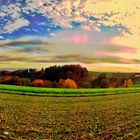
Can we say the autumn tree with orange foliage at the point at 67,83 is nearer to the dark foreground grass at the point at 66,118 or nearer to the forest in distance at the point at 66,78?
the forest in distance at the point at 66,78

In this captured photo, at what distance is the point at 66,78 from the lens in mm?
7684

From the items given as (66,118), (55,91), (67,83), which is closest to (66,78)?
(67,83)

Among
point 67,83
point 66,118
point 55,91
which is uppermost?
point 67,83

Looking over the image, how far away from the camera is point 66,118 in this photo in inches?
299

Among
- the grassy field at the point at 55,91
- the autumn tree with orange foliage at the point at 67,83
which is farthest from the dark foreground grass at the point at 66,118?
the autumn tree with orange foliage at the point at 67,83

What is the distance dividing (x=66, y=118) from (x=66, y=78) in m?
0.62

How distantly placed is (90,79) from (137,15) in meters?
1.30

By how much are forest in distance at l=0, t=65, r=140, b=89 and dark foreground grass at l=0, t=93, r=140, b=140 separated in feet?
0.75

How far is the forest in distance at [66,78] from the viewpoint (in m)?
7.53

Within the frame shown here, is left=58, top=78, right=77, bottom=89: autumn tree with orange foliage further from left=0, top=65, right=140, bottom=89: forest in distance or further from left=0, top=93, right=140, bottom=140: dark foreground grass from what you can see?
left=0, top=93, right=140, bottom=140: dark foreground grass

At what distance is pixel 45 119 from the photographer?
748 centimetres

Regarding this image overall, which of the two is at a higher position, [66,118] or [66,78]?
[66,78]

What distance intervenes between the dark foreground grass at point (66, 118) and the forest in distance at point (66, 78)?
0.75 feet

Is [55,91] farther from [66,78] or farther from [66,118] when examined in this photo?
[66,118]
